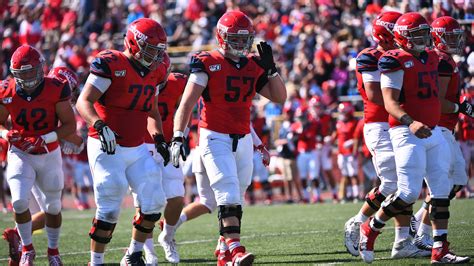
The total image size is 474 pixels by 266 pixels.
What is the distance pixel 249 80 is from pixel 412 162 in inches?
58.4

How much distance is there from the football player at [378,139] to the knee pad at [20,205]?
282 cm

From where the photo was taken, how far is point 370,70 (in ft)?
24.8

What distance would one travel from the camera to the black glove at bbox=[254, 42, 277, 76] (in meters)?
7.41

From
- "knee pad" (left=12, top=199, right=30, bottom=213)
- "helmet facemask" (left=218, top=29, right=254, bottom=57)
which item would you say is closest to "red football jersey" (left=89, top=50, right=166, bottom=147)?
"helmet facemask" (left=218, top=29, right=254, bottom=57)

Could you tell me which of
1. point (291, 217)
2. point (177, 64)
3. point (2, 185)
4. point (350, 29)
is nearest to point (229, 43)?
point (291, 217)

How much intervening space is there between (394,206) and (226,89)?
1.67m

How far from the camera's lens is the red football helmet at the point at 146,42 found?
6.81m

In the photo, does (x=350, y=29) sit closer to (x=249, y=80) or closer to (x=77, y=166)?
(x=77, y=166)

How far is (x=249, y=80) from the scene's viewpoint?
7.42 m

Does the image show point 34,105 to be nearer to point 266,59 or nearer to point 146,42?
point 146,42

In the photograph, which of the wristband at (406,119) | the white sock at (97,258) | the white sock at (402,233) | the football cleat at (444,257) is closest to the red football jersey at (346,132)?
the white sock at (402,233)

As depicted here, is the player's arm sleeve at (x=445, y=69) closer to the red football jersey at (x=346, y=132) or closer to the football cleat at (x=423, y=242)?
the football cleat at (x=423, y=242)

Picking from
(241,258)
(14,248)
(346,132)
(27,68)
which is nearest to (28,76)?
(27,68)

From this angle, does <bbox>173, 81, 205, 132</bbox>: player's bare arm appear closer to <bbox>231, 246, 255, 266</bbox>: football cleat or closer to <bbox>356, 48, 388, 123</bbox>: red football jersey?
<bbox>231, 246, 255, 266</bbox>: football cleat
